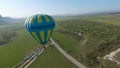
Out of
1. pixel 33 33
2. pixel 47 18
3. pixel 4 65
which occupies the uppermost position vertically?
pixel 47 18

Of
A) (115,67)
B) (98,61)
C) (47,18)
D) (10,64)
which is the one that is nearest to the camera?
(47,18)

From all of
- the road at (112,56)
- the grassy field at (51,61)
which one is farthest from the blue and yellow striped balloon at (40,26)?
the road at (112,56)

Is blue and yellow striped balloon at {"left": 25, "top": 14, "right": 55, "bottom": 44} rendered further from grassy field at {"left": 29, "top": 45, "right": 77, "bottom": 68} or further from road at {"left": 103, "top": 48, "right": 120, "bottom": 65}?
road at {"left": 103, "top": 48, "right": 120, "bottom": 65}

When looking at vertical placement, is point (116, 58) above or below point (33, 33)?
below

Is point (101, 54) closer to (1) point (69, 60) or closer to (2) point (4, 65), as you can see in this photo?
(1) point (69, 60)

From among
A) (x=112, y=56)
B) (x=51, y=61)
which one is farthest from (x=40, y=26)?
(x=112, y=56)

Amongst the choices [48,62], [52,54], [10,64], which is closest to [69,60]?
[48,62]

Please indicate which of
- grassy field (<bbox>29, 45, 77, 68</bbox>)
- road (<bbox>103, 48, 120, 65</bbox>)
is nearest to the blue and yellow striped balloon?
grassy field (<bbox>29, 45, 77, 68</bbox>)

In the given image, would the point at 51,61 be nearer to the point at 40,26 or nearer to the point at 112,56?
the point at 112,56
